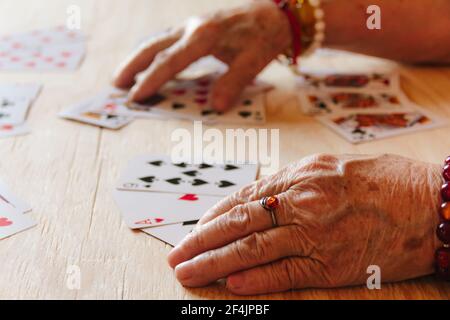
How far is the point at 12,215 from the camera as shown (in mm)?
1215

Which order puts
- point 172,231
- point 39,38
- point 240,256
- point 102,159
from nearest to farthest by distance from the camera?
point 240,256, point 172,231, point 102,159, point 39,38

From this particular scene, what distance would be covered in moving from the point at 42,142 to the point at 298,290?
0.75 m

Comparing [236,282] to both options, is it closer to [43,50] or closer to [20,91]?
[20,91]

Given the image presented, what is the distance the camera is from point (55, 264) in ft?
3.55

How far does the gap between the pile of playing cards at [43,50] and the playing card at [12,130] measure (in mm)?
388

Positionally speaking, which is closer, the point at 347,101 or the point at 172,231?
the point at 172,231

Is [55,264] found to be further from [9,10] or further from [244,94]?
[9,10]

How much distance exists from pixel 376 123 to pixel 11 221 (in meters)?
0.88

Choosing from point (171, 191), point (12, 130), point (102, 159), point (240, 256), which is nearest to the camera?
point (240, 256)

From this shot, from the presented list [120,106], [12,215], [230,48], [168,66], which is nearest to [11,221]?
[12,215]

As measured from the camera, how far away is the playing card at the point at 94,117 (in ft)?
5.28

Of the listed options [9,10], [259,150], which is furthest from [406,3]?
[9,10]

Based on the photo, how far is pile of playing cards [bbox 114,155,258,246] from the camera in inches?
47.0

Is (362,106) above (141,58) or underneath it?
underneath
